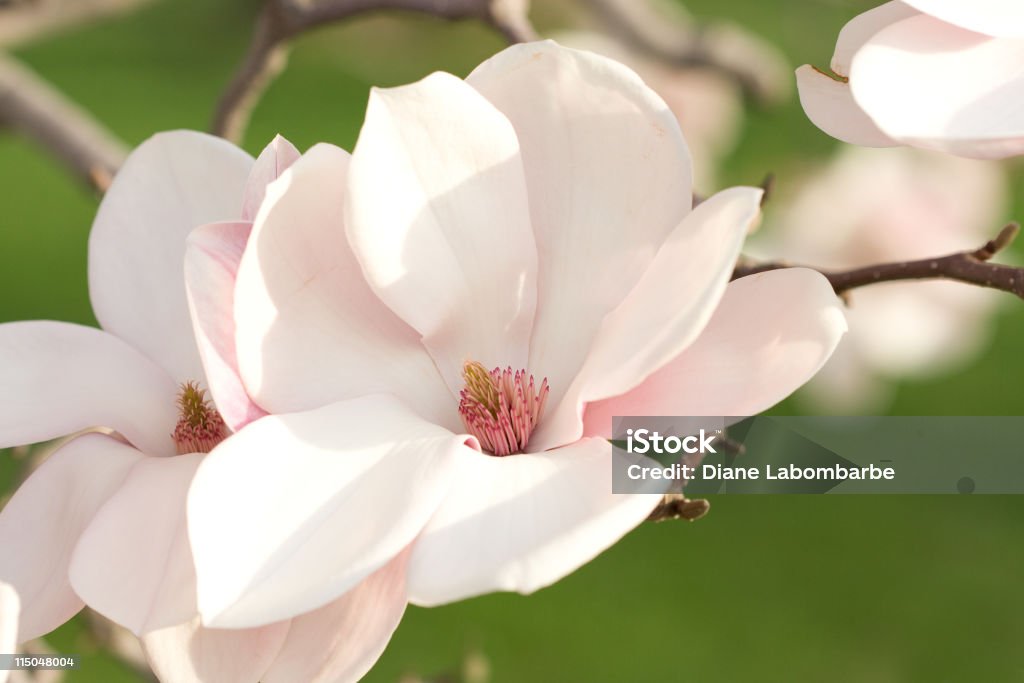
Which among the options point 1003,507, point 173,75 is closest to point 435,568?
point 1003,507

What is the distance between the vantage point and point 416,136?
44cm

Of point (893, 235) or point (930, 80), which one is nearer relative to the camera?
point (930, 80)

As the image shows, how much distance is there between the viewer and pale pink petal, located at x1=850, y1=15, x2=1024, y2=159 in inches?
16.1

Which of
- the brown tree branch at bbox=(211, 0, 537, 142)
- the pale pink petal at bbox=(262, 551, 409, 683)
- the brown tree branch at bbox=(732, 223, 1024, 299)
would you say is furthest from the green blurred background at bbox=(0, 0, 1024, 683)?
the pale pink petal at bbox=(262, 551, 409, 683)

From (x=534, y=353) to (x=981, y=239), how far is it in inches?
55.5

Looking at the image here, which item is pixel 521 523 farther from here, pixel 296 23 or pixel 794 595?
pixel 794 595

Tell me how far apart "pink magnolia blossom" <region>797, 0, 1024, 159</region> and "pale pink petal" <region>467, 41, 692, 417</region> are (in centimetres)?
8

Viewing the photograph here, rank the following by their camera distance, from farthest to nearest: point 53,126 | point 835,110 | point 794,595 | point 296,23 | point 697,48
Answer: point 794,595 → point 697,48 → point 53,126 → point 296,23 → point 835,110

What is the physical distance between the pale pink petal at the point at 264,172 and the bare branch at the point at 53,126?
49 cm

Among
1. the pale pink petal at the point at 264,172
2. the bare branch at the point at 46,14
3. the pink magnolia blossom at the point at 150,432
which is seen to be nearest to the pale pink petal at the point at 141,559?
the pink magnolia blossom at the point at 150,432

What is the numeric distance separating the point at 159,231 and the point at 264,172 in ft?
0.46

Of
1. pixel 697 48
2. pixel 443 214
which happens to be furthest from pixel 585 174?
pixel 697 48

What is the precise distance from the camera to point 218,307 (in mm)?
421

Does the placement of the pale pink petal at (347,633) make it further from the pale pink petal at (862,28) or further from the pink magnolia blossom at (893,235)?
the pink magnolia blossom at (893,235)
